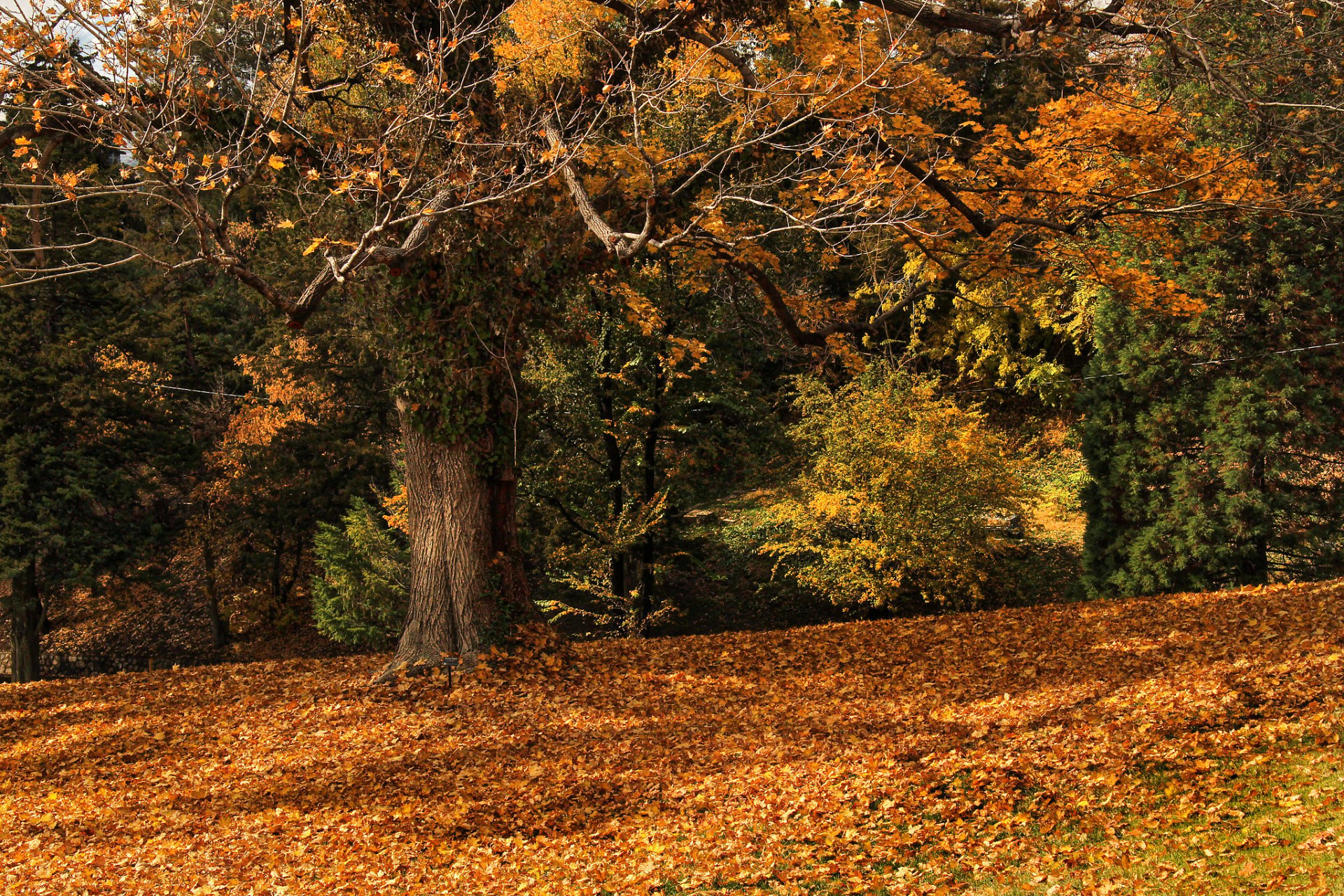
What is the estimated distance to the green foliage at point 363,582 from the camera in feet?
50.8

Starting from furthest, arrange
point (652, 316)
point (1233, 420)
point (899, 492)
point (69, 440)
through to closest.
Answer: point (69, 440) < point (899, 492) < point (1233, 420) < point (652, 316)

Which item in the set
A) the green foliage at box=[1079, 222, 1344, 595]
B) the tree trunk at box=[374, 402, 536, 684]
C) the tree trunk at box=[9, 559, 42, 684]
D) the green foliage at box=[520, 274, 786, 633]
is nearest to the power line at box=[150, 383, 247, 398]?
the tree trunk at box=[9, 559, 42, 684]

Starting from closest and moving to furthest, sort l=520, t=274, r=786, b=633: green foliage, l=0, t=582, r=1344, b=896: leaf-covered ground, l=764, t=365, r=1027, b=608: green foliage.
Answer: l=0, t=582, r=1344, b=896: leaf-covered ground
l=764, t=365, r=1027, b=608: green foliage
l=520, t=274, r=786, b=633: green foliage

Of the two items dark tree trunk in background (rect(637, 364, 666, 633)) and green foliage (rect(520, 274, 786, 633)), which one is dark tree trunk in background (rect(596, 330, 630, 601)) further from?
dark tree trunk in background (rect(637, 364, 666, 633))

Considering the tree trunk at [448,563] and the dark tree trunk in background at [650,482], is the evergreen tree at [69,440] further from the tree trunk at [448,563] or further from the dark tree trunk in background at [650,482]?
the tree trunk at [448,563]

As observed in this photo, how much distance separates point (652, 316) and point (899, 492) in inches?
185

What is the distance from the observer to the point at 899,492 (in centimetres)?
1393

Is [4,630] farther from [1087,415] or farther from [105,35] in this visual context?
[1087,415]

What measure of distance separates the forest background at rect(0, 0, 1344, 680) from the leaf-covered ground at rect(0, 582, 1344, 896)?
1792mm

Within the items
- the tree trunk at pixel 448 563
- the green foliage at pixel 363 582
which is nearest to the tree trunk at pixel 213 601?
the green foliage at pixel 363 582

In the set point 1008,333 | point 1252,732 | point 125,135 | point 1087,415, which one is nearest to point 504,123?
point 125,135

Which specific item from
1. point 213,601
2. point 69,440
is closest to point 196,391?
point 69,440

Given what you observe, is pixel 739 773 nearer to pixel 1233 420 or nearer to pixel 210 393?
pixel 1233 420

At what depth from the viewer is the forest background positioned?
7.66 m
